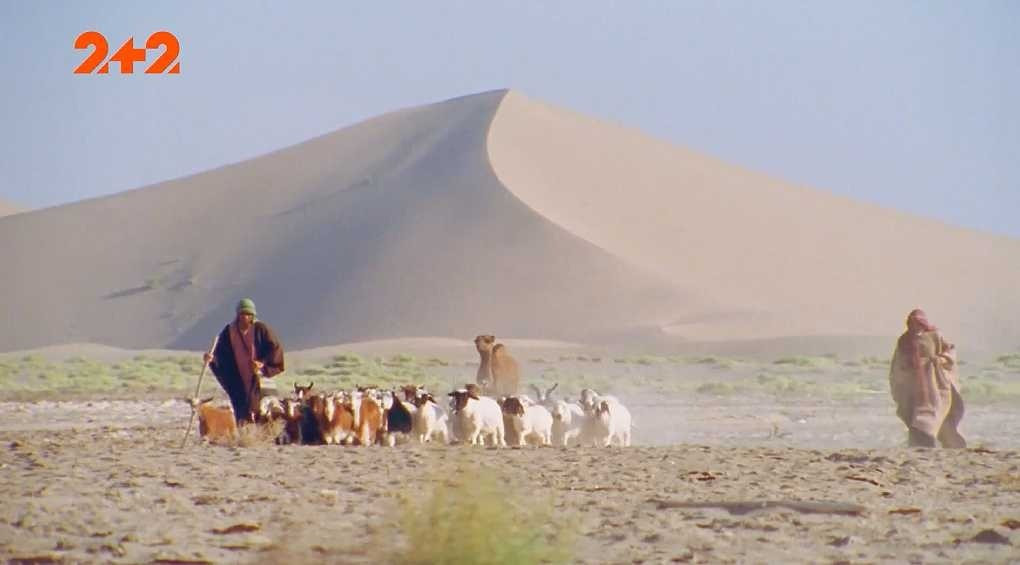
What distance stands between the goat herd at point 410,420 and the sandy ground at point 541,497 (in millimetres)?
1127

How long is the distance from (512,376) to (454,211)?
50.1m

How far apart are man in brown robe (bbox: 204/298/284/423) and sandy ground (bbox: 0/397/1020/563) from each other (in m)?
0.81

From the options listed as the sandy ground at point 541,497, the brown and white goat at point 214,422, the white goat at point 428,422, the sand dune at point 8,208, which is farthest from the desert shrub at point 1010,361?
the sand dune at point 8,208

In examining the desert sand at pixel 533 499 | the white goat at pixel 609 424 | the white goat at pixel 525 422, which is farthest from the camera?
the white goat at pixel 609 424

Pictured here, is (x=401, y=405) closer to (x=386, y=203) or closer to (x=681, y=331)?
(x=681, y=331)

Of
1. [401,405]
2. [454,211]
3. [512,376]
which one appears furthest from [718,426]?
[454,211]

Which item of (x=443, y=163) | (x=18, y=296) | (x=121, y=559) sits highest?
(x=443, y=163)

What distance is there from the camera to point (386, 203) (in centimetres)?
7512

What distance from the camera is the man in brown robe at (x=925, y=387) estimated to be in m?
16.2

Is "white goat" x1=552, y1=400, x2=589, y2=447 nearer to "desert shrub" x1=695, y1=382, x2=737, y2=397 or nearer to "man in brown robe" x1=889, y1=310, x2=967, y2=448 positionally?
"man in brown robe" x1=889, y1=310, x2=967, y2=448

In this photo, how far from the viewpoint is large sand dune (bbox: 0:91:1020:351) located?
2559 inches

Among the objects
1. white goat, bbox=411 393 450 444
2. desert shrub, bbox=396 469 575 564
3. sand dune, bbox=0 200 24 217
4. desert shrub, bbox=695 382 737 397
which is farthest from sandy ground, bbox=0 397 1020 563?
sand dune, bbox=0 200 24 217

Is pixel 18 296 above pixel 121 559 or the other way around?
above

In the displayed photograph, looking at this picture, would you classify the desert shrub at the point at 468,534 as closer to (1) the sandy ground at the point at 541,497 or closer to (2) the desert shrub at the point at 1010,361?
(1) the sandy ground at the point at 541,497
